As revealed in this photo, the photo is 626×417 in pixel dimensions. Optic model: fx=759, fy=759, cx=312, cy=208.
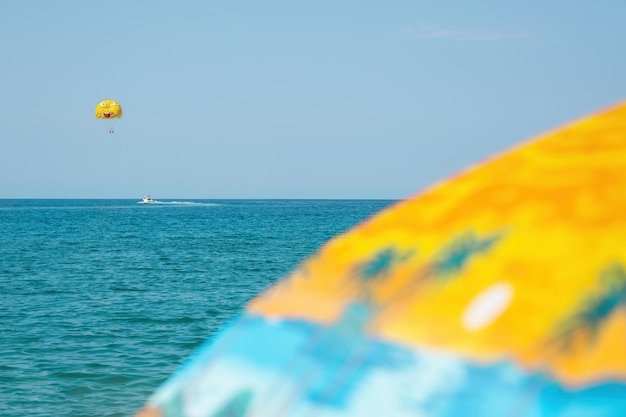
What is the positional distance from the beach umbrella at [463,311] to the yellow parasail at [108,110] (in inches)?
2202

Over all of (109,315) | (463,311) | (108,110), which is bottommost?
(109,315)

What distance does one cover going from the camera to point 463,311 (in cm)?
210

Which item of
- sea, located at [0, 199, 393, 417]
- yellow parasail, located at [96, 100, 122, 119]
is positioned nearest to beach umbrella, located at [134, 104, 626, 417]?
sea, located at [0, 199, 393, 417]

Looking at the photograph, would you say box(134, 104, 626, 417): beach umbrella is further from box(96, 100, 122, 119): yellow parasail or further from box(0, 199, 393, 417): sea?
box(96, 100, 122, 119): yellow parasail

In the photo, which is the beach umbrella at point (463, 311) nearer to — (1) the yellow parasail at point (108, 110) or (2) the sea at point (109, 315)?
(2) the sea at point (109, 315)

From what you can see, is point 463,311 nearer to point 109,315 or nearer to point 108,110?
point 109,315

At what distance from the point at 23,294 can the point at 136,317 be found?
8.87m

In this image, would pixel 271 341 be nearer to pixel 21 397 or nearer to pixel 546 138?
pixel 546 138

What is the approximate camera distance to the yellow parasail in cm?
5631

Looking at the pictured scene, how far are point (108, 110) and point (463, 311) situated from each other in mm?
57891

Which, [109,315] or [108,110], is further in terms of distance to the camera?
[108,110]

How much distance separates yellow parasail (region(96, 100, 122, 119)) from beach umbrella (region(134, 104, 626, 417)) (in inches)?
2202

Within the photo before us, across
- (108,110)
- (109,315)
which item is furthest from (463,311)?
(108,110)

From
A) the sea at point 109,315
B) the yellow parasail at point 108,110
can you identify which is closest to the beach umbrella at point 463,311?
the sea at point 109,315
